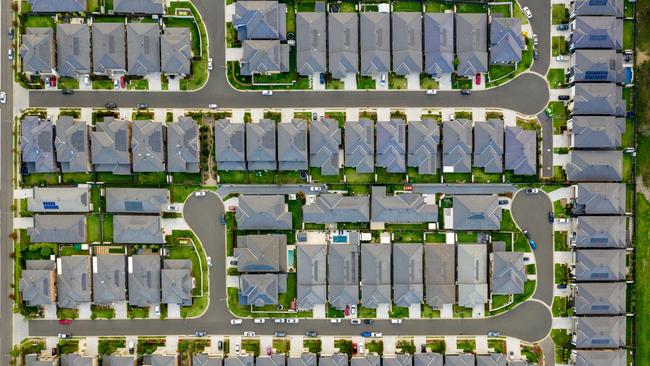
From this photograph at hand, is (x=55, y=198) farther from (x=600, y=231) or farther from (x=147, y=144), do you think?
(x=600, y=231)

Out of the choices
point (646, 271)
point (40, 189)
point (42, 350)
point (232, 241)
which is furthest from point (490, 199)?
point (42, 350)

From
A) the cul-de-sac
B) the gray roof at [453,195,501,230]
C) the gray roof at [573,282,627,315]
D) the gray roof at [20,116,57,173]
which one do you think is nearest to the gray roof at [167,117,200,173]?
the cul-de-sac

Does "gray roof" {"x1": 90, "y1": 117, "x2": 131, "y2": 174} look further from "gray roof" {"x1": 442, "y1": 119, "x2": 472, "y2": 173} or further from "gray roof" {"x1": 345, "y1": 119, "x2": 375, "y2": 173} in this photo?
"gray roof" {"x1": 442, "y1": 119, "x2": 472, "y2": 173}

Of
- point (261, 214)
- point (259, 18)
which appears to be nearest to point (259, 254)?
point (261, 214)

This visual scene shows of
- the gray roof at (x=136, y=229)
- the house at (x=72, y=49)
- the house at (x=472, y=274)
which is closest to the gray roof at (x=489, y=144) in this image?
the house at (x=472, y=274)

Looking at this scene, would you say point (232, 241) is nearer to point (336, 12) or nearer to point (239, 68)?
point (239, 68)
